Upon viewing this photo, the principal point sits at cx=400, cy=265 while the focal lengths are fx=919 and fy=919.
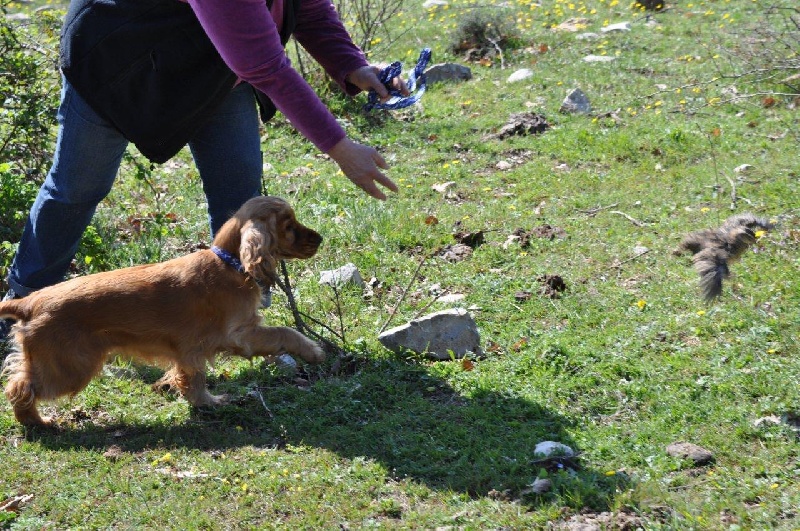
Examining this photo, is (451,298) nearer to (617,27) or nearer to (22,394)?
(22,394)

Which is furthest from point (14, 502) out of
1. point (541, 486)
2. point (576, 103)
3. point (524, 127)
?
point (576, 103)

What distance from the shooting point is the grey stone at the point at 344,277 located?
5.83 meters

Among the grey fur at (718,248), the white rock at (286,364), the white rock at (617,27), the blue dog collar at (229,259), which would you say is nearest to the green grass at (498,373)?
the white rock at (286,364)

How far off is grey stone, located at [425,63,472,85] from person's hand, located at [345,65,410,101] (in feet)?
19.2

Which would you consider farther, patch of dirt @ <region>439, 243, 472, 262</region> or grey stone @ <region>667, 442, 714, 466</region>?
patch of dirt @ <region>439, 243, 472, 262</region>

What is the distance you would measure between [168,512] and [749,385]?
8.73 feet

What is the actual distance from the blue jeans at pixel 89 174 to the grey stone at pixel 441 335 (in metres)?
1.12

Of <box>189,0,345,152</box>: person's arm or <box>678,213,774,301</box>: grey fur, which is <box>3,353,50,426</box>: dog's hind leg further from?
<box>678,213,774,301</box>: grey fur

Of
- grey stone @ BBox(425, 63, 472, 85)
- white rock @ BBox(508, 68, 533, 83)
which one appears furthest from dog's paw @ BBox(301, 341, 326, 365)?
grey stone @ BBox(425, 63, 472, 85)

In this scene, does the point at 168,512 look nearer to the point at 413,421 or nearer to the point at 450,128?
the point at 413,421

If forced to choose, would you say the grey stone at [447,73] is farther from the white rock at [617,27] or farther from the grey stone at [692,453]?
the grey stone at [692,453]

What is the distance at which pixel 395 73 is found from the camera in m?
4.67

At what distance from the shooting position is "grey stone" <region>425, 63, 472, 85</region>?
10.4m

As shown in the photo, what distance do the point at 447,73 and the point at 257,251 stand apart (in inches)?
260
